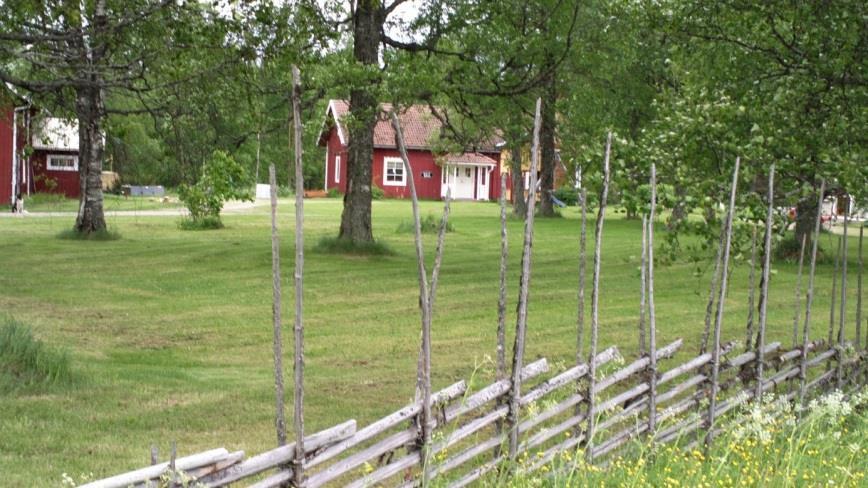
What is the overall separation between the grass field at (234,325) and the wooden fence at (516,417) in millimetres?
608

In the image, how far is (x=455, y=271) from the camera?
17828mm

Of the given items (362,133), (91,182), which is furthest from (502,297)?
(91,182)

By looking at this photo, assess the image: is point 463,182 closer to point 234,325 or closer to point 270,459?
point 234,325

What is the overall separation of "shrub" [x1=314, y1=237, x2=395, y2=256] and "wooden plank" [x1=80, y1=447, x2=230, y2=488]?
1526 centimetres

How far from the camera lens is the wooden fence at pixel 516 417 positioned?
4.59m

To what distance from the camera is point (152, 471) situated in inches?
159

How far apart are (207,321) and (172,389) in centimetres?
390

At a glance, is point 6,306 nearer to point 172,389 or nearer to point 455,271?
point 172,389

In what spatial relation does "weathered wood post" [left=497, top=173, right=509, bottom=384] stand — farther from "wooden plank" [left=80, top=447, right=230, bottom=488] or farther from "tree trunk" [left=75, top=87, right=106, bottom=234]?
"tree trunk" [left=75, top=87, right=106, bottom=234]

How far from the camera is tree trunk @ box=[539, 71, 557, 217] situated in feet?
64.6

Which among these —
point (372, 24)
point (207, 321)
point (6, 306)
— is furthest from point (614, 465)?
point (372, 24)

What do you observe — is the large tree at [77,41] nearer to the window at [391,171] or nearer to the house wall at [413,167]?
the house wall at [413,167]

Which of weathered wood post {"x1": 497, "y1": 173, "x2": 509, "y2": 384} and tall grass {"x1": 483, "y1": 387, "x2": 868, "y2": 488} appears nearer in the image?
weathered wood post {"x1": 497, "y1": 173, "x2": 509, "y2": 384}

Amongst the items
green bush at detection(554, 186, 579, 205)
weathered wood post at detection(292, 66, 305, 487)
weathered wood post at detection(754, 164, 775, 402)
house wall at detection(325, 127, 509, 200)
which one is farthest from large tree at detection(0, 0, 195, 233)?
house wall at detection(325, 127, 509, 200)
